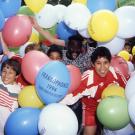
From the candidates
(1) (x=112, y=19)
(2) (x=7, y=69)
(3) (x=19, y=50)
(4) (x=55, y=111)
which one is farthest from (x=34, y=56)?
(3) (x=19, y=50)

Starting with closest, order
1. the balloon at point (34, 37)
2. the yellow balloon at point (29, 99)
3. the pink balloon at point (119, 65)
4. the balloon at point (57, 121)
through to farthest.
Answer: the balloon at point (57, 121)
the yellow balloon at point (29, 99)
the pink balloon at point (119, 65)
the balloon at point (34, 37)

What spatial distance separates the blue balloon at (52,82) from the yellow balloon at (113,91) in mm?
482

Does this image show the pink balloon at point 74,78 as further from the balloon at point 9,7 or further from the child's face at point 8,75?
the balloon at point 9,7

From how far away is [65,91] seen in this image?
3213 millimetres

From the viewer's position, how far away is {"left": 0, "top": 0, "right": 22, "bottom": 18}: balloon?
3.71 meters

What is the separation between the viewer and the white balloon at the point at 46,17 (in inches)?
166

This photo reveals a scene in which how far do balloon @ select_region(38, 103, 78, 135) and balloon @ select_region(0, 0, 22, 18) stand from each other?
1.28 metres

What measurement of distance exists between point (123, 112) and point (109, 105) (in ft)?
0.48

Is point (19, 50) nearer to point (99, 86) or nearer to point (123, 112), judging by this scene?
point (99, 86)

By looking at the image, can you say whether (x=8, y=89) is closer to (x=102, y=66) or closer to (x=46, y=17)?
(x=102, y=66)

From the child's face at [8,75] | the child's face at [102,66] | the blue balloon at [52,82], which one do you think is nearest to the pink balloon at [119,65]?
the child's face at [102,66]

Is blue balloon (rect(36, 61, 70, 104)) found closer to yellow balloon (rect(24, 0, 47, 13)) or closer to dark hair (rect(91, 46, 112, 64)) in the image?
dark hair (rect(91, 46, 112, 64))

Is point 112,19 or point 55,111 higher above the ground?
point 112,19

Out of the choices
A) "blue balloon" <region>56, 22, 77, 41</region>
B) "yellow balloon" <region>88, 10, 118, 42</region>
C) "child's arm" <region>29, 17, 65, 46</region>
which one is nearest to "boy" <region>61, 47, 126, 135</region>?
"yellow balloon" <region>88, 10, 118, 42</region>
